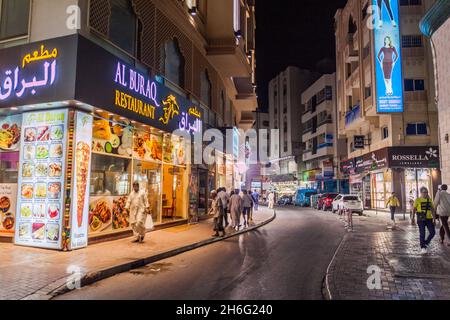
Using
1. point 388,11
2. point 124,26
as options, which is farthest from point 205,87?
point 388,11

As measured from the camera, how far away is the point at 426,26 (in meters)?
16.1

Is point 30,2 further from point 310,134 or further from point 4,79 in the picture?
point 310,134

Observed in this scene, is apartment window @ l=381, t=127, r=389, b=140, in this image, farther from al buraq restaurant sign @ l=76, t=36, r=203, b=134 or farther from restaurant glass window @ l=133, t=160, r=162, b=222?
restaurant glass window @ l=133, t=160, r=162, b=222

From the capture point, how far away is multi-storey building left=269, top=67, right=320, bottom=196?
73938 millimetres

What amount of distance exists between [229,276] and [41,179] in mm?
6319

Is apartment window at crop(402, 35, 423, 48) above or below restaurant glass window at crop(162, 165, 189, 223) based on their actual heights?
above

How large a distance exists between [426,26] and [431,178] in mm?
18814

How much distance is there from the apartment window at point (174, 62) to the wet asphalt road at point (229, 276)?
27.3 ft

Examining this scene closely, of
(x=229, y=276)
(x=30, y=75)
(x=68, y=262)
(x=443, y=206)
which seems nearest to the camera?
(x=229, y=276)

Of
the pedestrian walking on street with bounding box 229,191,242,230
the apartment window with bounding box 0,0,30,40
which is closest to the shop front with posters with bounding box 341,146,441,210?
the pedestrian walking on street with bounding box 229,191,242,230

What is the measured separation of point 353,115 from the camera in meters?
39.0

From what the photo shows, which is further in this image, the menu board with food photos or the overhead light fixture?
the overhead light fixture

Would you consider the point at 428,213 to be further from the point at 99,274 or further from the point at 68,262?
the point at 68,262

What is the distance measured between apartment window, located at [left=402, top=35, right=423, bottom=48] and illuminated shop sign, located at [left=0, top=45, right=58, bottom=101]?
3018 centimetres
